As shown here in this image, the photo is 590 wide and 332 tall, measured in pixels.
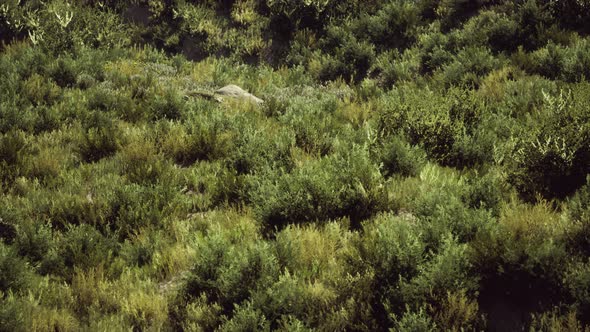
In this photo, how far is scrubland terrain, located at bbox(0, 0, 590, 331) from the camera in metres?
3.73

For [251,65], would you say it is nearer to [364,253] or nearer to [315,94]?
[315,94]

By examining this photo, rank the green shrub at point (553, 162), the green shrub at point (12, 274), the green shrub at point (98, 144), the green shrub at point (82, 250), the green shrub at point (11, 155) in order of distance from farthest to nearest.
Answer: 1. the green shrub at point (98, 144)
2. the green shrub at point (11, 155)
3. the green shrub at point (553, 162)
4. the green shrub at point (82, 250)
5. the green shrub at point (12, 274)

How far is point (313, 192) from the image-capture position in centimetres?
525

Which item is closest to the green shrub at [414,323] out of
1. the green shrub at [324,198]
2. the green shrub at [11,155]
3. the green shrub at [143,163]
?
the green shrub at [324,198]

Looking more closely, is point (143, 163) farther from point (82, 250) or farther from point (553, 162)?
point (553, 162)

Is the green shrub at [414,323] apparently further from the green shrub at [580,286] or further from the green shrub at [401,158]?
the green shrub at [401,158]

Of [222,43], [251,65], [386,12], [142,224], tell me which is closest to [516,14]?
[386,12]

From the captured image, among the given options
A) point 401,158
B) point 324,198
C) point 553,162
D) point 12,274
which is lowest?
point 12,274

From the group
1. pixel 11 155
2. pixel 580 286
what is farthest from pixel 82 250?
pixel 580 286

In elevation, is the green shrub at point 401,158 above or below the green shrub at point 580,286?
below

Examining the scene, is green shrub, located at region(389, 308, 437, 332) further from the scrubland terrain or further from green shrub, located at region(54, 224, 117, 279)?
green shrub, located at region(54, 224, 117, 279)

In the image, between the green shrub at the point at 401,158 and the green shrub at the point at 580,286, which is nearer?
the green shrub at the point at 580,286

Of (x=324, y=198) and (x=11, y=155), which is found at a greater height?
(x=324, y=198)

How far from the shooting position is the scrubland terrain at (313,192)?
12.2 feet
